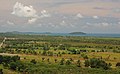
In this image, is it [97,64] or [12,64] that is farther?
[97,64]

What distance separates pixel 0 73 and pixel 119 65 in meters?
40.1

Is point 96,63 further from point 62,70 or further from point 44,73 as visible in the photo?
point 44,73

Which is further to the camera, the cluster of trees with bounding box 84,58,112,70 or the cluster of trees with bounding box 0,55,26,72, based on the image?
the cluster of trees with bounding box 84,58,112,70

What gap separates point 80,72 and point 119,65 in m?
22.9

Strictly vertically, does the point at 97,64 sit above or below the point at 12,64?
below

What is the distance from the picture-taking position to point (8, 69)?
84.6 metres

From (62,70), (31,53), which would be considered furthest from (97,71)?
(31,53)

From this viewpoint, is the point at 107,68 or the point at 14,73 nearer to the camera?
the point at 14,73

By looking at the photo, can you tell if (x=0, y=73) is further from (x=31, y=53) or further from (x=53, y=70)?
(x=31, y=53)

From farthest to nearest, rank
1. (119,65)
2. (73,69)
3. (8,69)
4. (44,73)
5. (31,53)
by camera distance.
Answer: (31,53) → (119,65) → (8,69) → (73,69) → (44,73)

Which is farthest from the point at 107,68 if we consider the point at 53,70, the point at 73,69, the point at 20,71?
the point at 20,71

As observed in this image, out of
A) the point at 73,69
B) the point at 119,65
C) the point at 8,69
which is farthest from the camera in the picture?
the point at 119,65

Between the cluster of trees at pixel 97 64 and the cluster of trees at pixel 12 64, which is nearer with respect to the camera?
the cluster of trees at pixel 12 64

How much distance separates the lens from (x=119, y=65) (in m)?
94.1
